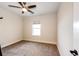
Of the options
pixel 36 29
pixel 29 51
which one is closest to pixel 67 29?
pixel 29 51

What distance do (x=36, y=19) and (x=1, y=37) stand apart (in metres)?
2.96

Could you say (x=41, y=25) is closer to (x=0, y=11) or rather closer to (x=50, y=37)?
(x=50, y=37)

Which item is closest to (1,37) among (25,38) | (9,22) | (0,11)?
(9,22)

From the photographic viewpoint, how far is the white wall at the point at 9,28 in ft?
14.3

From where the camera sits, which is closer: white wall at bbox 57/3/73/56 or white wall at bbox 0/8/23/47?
white wall at bbox 57/3/73/56

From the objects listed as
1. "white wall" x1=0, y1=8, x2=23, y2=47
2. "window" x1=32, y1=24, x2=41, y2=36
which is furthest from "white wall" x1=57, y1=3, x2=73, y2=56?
"window" x1=32, y1=24, x2=41, y2=36

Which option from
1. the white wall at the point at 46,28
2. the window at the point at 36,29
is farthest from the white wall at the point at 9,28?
the window at the point at 36,29

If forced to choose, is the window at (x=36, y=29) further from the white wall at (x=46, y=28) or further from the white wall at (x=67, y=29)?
the white wall at (x=67, y=29)

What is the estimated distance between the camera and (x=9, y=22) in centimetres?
484

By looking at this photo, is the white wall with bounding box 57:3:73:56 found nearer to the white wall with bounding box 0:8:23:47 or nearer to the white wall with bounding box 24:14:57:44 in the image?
the white wall with bounding box 24:14:57:44

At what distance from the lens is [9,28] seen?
488 centimetres

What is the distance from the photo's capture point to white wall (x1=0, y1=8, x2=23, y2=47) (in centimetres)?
435

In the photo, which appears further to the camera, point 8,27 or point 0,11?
point 8,27

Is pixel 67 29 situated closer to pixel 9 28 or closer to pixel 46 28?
pixel 46 28
